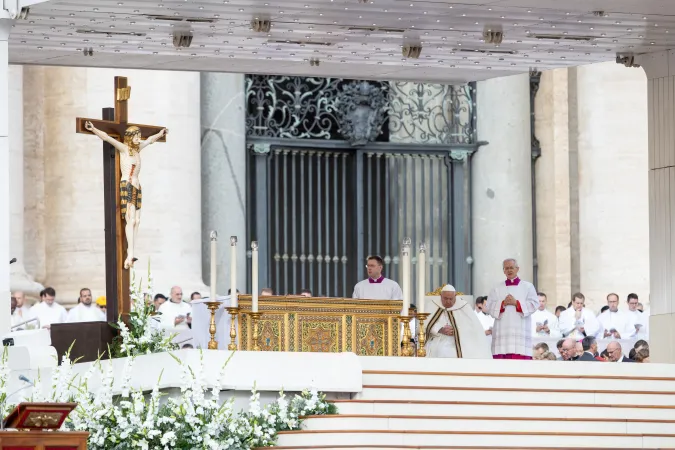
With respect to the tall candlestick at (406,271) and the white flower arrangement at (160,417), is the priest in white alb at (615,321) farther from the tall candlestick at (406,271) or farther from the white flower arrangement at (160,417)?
the white flower arrangement at (160,417)

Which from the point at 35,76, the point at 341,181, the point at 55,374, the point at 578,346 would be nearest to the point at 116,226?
the point at 55,374

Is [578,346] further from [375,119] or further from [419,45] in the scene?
[375,119]

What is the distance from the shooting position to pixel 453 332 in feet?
64.3

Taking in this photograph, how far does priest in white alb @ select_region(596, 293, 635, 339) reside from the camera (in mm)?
25609

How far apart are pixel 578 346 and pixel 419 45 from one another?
417 cm

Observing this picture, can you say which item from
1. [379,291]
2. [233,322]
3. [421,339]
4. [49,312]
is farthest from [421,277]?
[49,312]

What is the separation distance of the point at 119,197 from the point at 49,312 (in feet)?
18.9

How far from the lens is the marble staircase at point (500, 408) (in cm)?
1627

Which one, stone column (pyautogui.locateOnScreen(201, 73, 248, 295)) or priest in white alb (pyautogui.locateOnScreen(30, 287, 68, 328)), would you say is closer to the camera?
priest in white alb (pyautogui.locateOnScreen(30, 287, 68, 328))

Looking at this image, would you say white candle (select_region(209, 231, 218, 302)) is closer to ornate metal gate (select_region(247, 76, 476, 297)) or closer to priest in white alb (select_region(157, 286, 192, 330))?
priest in white alb (select_region(157, 286, 192, 330))

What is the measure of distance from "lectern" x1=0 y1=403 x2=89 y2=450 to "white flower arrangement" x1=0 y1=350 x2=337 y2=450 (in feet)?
6.95

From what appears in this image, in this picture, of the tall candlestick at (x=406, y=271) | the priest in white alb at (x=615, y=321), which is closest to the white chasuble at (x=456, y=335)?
the tall candlestick at (x=406, y=271)

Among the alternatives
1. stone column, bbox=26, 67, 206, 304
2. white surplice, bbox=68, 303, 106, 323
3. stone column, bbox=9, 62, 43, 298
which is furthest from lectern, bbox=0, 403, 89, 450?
stone column, bbox=26, 67, 206, 304

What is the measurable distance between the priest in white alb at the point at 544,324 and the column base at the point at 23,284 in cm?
678
